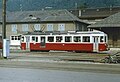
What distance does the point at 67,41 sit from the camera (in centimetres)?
4503

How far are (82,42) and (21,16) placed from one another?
125 feet

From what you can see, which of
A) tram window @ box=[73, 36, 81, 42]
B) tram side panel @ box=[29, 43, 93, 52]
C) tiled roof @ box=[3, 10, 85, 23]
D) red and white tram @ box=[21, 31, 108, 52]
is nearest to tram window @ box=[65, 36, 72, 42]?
red and white tram @ box=[21, 31, 108, 52]

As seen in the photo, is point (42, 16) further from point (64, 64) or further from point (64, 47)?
point (64, 64)

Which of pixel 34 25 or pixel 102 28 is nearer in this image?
pixel 102 28

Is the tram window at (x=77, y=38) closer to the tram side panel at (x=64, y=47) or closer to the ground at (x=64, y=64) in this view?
the tram side panel at (x=64, y=47)

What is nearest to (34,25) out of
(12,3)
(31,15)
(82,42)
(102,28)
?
(31,15)

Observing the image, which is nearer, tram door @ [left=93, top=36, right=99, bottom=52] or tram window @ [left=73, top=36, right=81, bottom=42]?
tram door @ [left=93, top=36, right=99, bottom=52]

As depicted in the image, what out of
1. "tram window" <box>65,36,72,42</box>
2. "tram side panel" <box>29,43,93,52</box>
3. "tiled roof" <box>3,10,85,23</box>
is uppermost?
"tiled roof" <box>3,10,85,23</box>

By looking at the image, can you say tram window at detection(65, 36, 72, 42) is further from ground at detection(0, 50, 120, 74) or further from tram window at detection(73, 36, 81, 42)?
ground at detection(0, 50, 120, 74)

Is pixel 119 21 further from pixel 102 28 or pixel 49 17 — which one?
pixel 49 17

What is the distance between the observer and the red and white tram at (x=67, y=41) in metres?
43.3

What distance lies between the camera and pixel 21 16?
7931 cm

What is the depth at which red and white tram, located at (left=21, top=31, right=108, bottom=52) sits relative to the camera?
43344 millimetres

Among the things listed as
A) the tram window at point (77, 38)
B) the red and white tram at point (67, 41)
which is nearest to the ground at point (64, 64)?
the red and white tram at point (67, 41)
